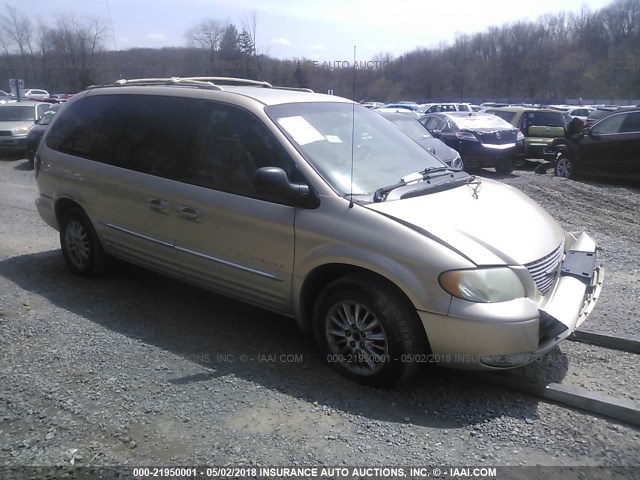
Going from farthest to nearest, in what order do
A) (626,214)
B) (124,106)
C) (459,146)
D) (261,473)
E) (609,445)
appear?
(459,146) < (626,214) < (124,106) < (609,445) < (261,473)

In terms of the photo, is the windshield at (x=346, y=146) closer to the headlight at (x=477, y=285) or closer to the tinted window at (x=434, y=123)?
the headlight at (x=477, y=285)

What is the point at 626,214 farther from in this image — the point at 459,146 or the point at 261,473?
the point at 261,473

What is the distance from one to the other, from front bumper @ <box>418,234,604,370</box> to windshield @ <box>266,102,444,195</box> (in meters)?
1.06

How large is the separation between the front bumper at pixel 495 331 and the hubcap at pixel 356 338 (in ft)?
1.08

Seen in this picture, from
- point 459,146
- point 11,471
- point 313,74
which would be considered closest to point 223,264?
point 11,471

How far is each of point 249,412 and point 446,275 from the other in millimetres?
1384

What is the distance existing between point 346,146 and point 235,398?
76.5 inches

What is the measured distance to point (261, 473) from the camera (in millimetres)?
2658

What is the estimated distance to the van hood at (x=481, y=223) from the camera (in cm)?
318

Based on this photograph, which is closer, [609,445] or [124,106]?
[609,445]

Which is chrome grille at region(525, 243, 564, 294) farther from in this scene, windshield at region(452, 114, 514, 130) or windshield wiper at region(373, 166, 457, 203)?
windshield at region(452, 114, 514, 130)

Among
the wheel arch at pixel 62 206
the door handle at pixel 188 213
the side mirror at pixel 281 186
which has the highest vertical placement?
the side mirror at pixel 281 186

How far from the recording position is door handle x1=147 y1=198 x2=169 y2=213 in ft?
14.2

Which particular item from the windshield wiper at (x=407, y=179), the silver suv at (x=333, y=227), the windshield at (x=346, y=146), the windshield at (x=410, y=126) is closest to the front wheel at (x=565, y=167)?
the windshield at (x=410, y=126)
